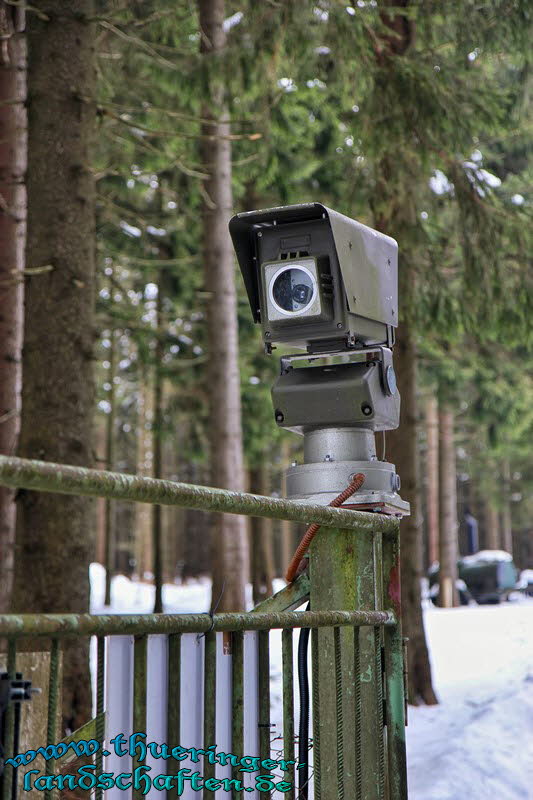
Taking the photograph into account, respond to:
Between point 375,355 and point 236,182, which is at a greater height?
point 236,182

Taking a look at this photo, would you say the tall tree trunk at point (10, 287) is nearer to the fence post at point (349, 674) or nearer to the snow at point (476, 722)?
the snow at point (476, 722)

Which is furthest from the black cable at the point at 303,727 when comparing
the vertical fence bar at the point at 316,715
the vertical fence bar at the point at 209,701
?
the vertical fence bar at the point at 209,701

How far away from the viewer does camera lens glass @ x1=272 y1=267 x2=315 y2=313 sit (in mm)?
3167

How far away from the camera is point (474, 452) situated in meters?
32.8

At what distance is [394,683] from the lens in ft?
9.73

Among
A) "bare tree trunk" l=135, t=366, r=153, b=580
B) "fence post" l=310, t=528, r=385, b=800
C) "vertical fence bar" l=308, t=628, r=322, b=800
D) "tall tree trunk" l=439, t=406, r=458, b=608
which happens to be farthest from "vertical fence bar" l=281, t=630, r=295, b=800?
"bare tree trunk" l=135, t=366, r=153, b=580

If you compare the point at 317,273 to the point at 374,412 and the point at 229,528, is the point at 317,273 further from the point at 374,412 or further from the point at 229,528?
the point at 229,528

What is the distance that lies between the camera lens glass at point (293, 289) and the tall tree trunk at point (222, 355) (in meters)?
7.53

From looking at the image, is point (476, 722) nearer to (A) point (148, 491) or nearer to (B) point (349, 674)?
(B) point (349, 674)

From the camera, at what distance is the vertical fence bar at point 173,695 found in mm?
2160

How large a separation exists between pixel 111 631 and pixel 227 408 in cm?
911

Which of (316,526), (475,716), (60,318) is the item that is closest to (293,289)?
(316,526)

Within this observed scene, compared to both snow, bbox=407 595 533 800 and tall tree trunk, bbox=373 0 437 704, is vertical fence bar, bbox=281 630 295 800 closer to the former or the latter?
snow, bbox=407 595 533 800

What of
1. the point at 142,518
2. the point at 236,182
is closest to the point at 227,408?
the point at 236,182
